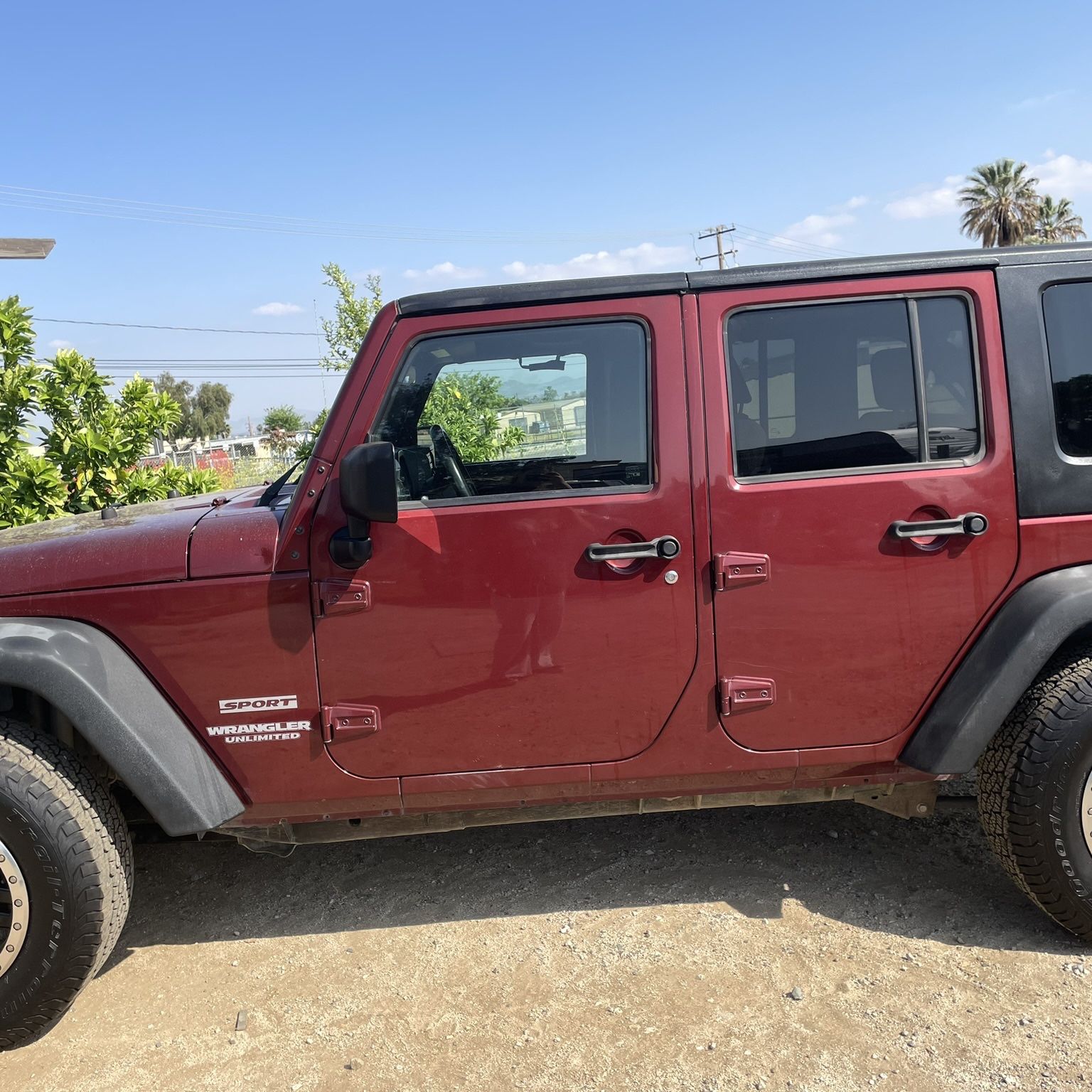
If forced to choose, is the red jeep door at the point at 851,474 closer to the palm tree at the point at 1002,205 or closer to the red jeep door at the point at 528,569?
the red jeep door at the point at 528,569

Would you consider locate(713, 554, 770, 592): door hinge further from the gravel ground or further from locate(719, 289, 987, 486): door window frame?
the gravel ground

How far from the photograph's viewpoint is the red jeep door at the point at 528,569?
7.85ft

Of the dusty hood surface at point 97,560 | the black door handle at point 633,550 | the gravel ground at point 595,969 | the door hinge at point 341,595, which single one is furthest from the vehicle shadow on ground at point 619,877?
the black door handle at point 633,550

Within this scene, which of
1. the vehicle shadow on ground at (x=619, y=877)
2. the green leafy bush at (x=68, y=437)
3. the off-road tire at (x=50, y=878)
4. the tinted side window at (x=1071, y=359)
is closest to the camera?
the off-road tire at (x=50, y=878)

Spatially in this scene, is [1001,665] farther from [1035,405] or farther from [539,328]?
[539,328]

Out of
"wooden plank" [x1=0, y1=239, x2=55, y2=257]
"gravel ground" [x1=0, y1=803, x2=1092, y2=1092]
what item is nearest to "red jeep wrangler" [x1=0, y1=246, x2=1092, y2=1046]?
"gravel ground" [x1=0, y1=803, x2=1092, y2=1092]

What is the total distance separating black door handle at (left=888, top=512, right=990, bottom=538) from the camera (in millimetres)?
2393

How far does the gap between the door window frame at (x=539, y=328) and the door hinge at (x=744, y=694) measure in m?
0.59

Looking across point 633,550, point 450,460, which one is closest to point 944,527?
point 633,550

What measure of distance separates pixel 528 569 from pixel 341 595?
51 cm

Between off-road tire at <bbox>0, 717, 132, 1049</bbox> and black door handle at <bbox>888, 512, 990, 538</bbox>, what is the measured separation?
235cm

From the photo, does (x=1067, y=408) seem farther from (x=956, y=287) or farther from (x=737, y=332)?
(x=737, y=332)

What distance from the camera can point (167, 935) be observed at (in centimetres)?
293

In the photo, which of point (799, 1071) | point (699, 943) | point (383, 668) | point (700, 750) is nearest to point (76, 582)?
point (383, 668)
